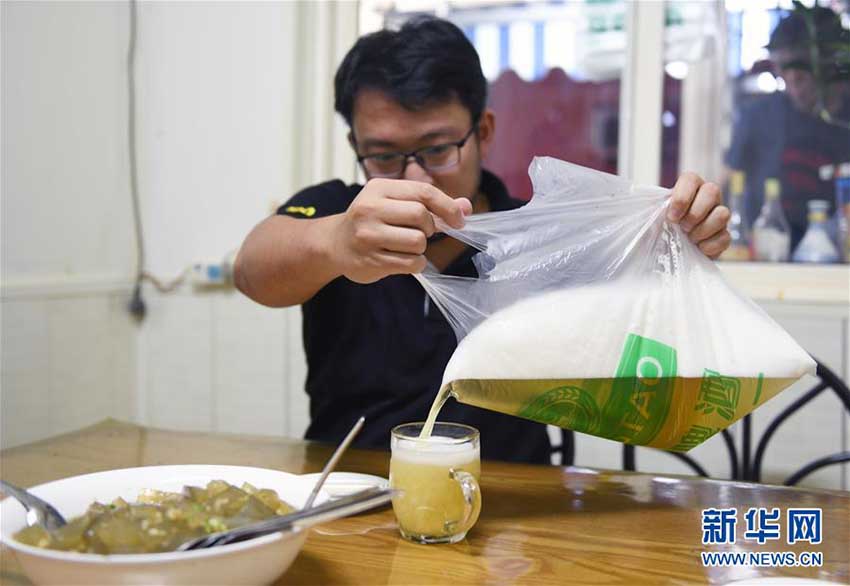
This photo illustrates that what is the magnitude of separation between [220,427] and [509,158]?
119 cm

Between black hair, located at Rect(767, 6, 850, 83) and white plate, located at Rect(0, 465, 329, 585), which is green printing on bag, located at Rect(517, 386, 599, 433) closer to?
white plate, located at Rect(0, 465, 329, 585)

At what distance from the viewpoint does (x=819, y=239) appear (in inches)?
76.2

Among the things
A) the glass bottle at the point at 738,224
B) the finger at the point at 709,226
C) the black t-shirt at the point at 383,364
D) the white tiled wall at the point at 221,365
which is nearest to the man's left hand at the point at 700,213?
the finger at the point at 709,226

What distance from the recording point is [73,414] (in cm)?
203

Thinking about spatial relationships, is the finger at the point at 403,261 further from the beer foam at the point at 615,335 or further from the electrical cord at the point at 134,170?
the electrical cord at the point at 134,170

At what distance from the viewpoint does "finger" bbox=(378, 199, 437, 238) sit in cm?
84

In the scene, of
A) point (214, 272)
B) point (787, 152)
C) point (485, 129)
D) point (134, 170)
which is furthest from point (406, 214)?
point (134, 170)

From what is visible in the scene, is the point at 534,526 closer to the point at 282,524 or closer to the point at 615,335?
the point at 615,335

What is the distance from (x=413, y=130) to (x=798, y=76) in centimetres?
125

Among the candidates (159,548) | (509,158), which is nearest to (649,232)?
(159,548)

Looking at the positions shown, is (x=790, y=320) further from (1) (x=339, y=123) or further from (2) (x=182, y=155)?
(2) (x=182, y=155)

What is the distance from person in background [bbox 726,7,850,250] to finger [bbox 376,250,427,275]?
4.80 ft

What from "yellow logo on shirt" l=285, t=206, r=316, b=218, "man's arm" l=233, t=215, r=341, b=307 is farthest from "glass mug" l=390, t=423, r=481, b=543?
"yellow logo on shirt" l=285, t=206, r=316, b=218

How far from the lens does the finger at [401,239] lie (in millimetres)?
843
